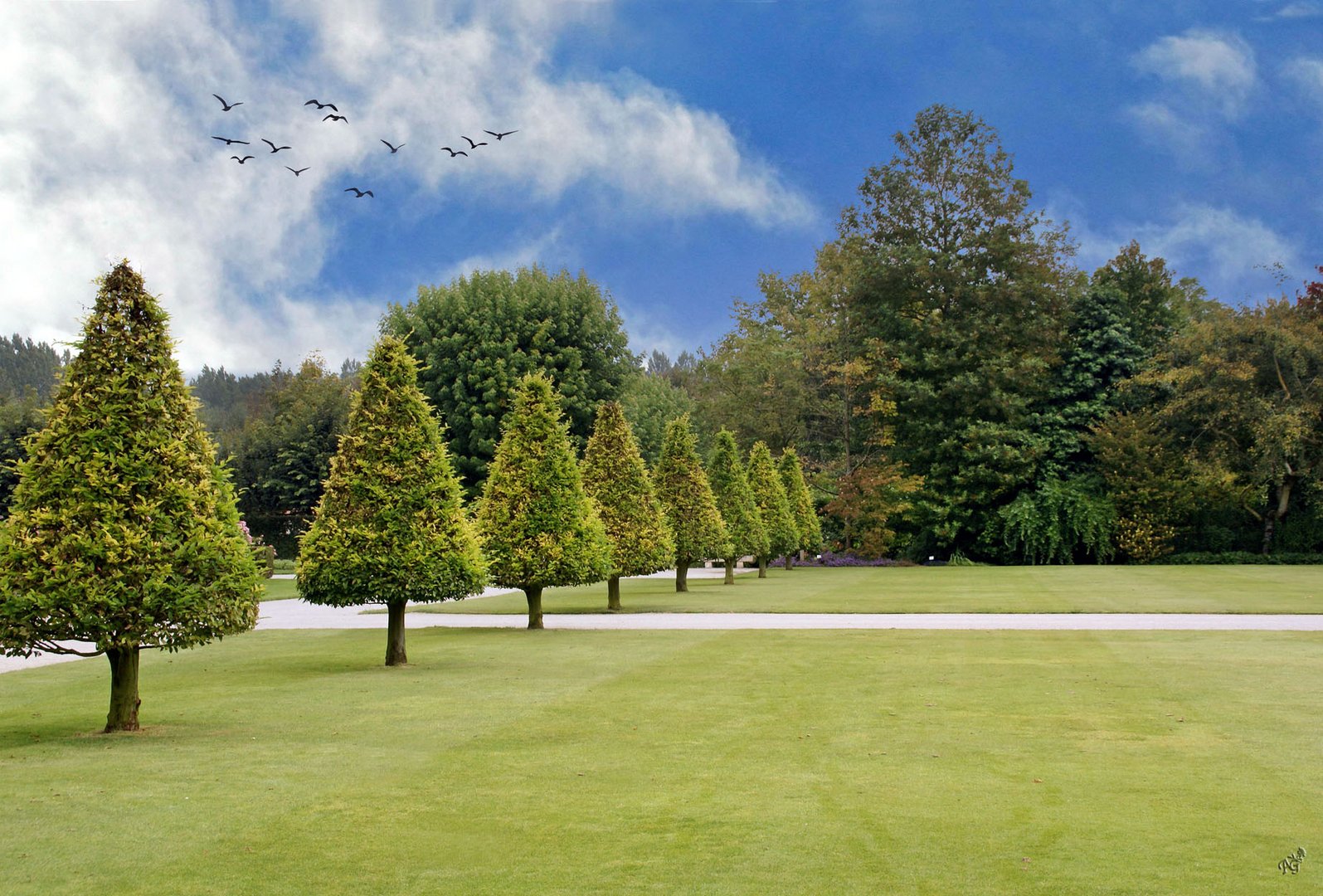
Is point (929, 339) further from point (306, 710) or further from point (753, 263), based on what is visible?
point (306, 710)

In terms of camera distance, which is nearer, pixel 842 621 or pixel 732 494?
pixel 842 621

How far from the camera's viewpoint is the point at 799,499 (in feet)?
151

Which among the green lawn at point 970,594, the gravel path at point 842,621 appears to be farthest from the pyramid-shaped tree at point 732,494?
the gravel path at point 842,621

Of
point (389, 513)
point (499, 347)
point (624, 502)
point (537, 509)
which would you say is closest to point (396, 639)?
point (389, 513)

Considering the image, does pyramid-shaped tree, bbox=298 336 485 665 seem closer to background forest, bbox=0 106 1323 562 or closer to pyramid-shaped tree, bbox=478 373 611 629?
pyramid-shaped tree, bbox=478 373 611 629

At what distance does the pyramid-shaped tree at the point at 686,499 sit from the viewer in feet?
102

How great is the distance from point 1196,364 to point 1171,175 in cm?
2412

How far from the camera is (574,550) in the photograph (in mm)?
20281

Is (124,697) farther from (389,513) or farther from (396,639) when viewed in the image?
(396,639)

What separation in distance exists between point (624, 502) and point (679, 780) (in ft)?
56.7

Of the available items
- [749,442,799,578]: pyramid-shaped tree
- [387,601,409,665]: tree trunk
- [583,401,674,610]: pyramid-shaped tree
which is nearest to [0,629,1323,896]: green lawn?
[387,601,409,665]: tree trunk

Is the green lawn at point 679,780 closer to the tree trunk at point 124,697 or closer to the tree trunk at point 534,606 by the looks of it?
the tree trunk at point 124,697

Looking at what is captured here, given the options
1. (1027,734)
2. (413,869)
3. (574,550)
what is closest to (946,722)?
(1027,734)

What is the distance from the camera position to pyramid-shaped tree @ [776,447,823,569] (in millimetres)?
46125
